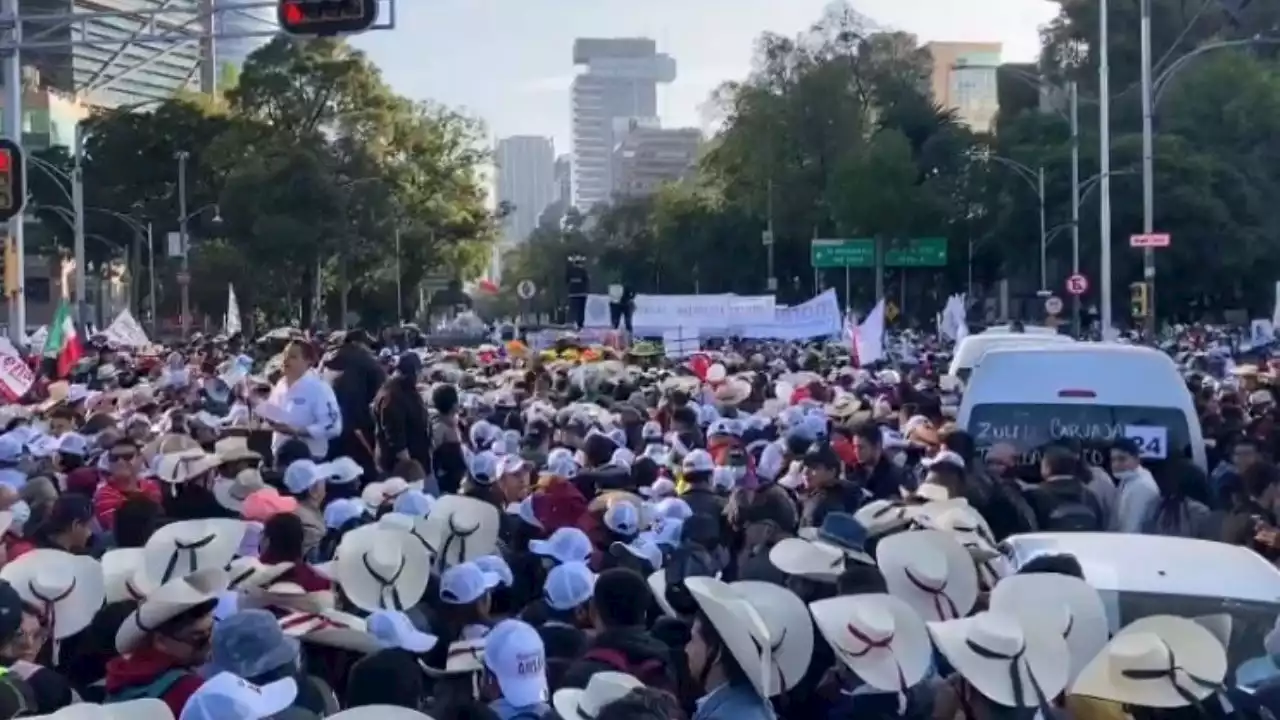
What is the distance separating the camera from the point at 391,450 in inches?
495

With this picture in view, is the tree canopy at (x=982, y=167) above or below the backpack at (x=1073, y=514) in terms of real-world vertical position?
above

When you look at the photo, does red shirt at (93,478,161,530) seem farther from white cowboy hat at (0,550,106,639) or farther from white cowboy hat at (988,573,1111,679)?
white cowboy hat at (988,573,1111,679)

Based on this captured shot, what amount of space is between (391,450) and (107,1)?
9277 cm

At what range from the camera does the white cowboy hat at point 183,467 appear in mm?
10000

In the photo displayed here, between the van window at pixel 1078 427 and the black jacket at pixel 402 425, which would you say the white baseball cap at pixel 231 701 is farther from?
the van window at pixel 1078 427

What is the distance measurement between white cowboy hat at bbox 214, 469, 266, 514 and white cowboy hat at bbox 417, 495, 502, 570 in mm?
1614

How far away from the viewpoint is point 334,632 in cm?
621

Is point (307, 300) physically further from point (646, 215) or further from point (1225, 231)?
point (646, 215)

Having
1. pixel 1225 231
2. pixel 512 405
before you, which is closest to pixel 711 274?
pixel 1225 231

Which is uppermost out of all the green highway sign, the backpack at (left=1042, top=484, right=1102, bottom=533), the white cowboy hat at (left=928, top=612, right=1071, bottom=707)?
the green highway sign

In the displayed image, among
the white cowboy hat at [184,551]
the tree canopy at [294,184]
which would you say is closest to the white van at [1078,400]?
→ the white cowboy hat at [184,551]

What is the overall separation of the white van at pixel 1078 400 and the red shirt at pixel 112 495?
5.09m

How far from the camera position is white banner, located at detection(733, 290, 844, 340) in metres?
28.4

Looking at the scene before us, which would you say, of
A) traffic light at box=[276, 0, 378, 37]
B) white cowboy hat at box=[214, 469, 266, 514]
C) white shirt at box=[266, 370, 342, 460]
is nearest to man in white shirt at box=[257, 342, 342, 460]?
white shirt at box=[266, 370, 342, 460]
